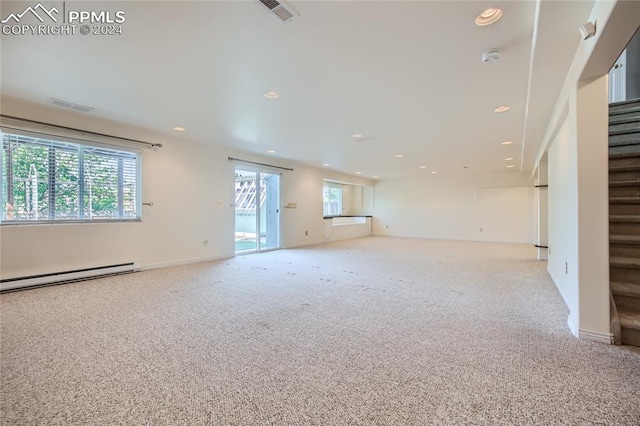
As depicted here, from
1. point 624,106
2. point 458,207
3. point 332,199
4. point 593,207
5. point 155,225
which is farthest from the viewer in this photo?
point 332,199

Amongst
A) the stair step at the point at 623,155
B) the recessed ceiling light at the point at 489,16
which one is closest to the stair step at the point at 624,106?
the stair step at the point at 623,155

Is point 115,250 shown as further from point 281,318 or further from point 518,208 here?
point 518,208

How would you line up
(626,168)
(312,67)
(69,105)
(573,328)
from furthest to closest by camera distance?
(69,105) → (626,168) → (312,67) → (573,328)

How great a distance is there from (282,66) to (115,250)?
12.7 ft

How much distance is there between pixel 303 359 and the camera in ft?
6.47

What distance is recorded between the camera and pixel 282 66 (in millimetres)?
2613

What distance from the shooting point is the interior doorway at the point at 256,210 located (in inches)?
267

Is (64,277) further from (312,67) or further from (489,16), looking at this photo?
(489,16)

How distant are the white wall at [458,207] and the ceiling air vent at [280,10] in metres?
9.44

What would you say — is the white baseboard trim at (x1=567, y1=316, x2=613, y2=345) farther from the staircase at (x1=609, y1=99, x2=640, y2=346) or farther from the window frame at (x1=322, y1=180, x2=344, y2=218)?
the window frame at (x1=322, y1=180, x2=344, y2=218)

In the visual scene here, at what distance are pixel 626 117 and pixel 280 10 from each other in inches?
193

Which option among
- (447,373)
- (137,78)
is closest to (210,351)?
(447,373)

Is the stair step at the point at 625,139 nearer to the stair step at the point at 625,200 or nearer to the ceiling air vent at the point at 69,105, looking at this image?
the stair step at the point at 625,200

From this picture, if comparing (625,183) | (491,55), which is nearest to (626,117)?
(625,183)
